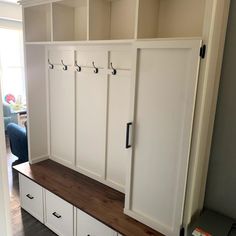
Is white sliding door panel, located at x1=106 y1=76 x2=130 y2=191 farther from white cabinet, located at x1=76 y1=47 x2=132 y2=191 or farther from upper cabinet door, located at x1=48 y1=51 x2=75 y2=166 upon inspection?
upper cabinet door, located at x1=48 y1=51 x2=75 y2=166

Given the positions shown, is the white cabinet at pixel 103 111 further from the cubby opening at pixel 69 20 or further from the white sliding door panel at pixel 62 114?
the cubby opening at pixel 69 20

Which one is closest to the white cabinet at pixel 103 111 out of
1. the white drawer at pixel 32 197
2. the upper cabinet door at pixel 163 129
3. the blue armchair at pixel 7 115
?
the upper cabinet door at pixel 163 129

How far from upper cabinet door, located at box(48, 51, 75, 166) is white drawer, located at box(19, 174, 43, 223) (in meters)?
0.44

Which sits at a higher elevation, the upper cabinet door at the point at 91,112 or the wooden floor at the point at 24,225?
the upper cabinet door at the point at 91,112

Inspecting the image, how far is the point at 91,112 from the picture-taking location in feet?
7.90

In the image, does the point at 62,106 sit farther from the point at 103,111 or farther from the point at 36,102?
the point at 103,111

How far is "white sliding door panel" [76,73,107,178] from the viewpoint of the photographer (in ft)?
7.58

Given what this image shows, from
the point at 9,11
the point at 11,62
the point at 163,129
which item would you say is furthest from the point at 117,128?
the point at 11,62

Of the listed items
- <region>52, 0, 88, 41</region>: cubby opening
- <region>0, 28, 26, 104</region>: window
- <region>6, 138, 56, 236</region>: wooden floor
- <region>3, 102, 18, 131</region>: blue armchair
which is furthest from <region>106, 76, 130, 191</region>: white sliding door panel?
<region>0, 28, 26, 104</region>: window

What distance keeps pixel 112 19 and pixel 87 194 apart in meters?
1.68

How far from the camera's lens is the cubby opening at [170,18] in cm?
168

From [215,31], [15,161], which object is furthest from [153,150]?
[15,161]

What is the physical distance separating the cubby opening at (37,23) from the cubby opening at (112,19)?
2.35ft

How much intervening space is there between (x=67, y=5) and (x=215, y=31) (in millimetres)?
1574
